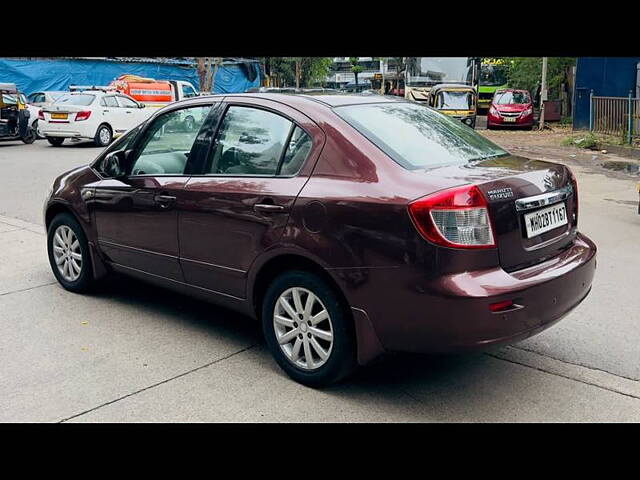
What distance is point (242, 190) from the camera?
4.16 m

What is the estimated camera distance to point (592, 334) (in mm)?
4766

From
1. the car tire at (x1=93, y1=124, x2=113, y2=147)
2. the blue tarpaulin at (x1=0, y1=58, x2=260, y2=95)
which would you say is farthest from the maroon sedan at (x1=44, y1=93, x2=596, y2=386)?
the blue tarpaulin at (x1=0, y1=58, x2=260, y2=95)

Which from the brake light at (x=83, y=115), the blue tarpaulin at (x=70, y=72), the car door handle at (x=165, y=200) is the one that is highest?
the blue tarpaulin at (x=70, y=72)

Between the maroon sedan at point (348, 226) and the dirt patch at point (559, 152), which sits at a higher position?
the maroon sedan at point (348, 226)

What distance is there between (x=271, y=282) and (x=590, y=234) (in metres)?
5.11

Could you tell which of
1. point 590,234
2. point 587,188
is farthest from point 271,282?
point 587,188

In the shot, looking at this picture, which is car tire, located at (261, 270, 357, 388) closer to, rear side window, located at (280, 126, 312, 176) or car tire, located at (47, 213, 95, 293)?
rear side window, located at (280, 126, 312, 176)

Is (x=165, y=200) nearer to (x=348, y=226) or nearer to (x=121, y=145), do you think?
(x=121, y=145)

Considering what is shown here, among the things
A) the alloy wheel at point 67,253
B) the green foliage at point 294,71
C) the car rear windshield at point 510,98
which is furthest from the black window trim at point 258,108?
the green foliage at point 294,71

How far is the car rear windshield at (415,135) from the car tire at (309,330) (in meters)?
0.84

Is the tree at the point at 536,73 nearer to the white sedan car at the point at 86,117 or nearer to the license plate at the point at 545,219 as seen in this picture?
the white sedan car at the point at 86,117

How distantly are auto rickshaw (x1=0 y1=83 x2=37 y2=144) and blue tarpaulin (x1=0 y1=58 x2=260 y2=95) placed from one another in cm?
908

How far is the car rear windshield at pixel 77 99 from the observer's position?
20.7 meters

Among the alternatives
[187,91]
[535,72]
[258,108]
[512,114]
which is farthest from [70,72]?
[258,108]
